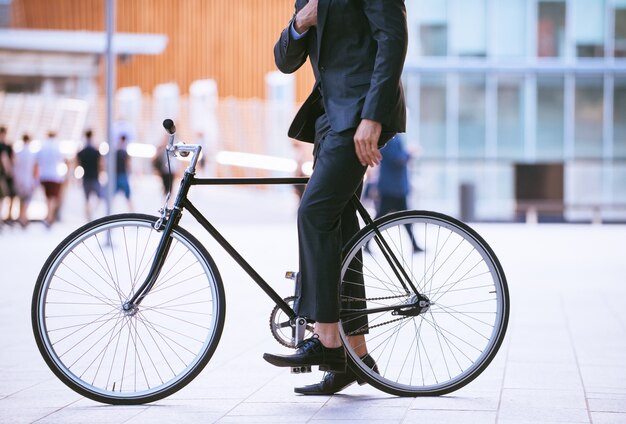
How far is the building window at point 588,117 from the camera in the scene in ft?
100

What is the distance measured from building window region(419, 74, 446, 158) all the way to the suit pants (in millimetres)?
26515

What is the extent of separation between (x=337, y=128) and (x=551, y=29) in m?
27.4

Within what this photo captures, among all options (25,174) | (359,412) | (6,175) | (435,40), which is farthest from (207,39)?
(359,412)

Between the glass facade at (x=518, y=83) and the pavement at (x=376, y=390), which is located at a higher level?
the glass facade at (x=518, y=83)

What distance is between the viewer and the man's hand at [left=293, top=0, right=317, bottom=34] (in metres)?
4.28

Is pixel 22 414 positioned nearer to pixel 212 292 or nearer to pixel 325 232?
pixel 212 292

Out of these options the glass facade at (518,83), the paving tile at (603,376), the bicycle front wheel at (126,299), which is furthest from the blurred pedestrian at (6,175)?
the paving tile at (603,376)

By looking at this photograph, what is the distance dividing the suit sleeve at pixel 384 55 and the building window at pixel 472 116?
26.6m

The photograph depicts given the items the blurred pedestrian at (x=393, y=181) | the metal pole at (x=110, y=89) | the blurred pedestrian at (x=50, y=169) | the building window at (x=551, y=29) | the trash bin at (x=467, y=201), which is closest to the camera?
the blurred pedestrian at (x=393, y=181)

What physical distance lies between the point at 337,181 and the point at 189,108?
87.6 feet

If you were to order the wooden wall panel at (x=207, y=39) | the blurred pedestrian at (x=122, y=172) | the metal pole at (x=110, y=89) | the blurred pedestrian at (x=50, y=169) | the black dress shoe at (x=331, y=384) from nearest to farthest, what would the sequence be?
the black dress shoe at (x=331, y=384)
the metal pole at (x=110, y=89)
the blurred pedestrian at (x=50, y=169)
the blurred pedestrian at (x=122, y=172)
the wooden wall panel at (x=207, y=39)

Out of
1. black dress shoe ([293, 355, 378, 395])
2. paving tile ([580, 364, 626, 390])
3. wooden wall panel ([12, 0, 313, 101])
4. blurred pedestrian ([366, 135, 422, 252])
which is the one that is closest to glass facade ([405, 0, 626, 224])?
wooden wall panel ([12, 0, 313, 101])

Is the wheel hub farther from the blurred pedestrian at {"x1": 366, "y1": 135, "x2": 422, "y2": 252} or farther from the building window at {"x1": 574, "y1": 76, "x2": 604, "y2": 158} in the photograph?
the building window at {"x1": 574, "y1": 76, "x2": 604, "y2": 158}

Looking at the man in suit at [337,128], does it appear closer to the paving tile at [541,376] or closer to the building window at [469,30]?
the paving tile at [541,376]
